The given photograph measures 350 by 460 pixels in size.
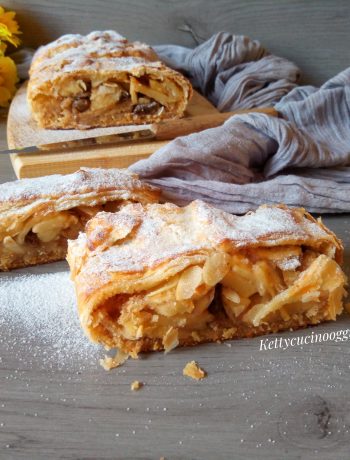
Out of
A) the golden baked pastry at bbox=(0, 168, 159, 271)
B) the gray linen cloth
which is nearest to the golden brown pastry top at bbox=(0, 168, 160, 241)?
the golden baked pastry at bbox=(0, 168, 159, 271)

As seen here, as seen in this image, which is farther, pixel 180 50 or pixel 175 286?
pixel 180 50

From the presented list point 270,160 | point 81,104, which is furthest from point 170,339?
point 81,104

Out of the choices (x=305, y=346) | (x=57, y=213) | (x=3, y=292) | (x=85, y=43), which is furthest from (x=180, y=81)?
(x=305, y=346)

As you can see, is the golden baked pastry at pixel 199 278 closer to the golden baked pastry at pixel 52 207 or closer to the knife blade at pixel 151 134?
the golden baked pastry at pixel 52 207

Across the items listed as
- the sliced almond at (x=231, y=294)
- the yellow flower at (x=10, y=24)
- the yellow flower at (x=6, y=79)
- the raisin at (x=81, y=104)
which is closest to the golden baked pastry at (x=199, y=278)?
the sliced almond at (x=231, y=294)

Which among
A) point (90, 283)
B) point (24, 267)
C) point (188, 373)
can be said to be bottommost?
point (24, 267)

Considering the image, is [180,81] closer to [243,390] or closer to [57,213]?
[57,213]
